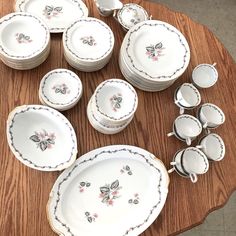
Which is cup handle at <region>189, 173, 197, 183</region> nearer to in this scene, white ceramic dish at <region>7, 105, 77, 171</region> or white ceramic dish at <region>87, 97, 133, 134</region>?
white ceramic dish at <region>87, 97, 133, 134</region>

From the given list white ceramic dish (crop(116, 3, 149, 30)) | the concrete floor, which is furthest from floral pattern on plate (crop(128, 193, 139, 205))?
the concrete floor

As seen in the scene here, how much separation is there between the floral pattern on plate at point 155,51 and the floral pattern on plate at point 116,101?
7.9 inches

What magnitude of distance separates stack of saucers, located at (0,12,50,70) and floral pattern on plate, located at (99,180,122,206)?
1.42 feet

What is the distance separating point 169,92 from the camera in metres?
1.25

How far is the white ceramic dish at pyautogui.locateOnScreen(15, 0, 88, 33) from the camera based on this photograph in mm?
1240

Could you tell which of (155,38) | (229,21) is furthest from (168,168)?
(229,21)

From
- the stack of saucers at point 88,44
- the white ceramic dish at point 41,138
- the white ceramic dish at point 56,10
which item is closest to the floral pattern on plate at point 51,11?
the white ceramic dish at point 56,10

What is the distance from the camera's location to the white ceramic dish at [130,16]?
1.28 meters

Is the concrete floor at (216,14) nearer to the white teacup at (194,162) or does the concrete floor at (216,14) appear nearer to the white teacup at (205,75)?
the white teacup at (205,75)

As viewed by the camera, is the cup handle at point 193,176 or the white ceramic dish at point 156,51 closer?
the cup handle at point 193,176

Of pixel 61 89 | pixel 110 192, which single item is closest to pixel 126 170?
pixel 110 192

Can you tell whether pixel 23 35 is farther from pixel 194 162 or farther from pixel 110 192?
pixel 194 162

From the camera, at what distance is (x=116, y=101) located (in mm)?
1121

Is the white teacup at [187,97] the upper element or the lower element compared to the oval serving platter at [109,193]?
upper
